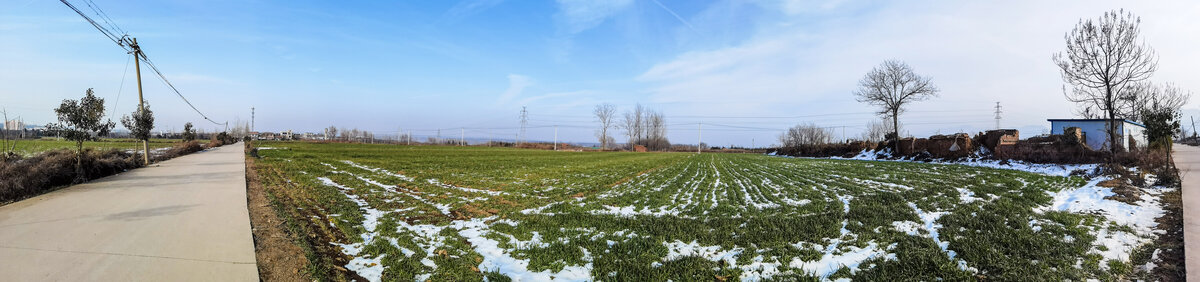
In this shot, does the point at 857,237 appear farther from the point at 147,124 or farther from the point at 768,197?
the point at 147,124

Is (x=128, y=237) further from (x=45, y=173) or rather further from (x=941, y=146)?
(x=941, y=146)

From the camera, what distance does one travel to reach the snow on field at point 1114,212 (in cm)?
523

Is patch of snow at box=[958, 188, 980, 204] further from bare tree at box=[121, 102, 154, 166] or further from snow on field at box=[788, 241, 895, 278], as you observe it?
bare tree at box=[121, 102, 154, 166]

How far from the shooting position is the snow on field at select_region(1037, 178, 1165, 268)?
5234 millimetres

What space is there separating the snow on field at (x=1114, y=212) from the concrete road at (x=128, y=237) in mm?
9904

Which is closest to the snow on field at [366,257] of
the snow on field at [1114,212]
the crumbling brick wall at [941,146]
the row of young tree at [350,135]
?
the snow on field at [1114,212]

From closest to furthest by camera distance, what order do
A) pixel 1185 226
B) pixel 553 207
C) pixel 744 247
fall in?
pixel 744 247
pixel 1185 226
pixel 553 207

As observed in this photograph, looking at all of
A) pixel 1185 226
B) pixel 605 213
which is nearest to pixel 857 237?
pixel 605 213

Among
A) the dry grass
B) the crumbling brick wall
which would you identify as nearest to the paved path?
the crumbling brick wall

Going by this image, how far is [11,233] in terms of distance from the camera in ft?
19.4

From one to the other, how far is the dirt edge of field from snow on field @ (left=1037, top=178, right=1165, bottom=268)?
8842mm

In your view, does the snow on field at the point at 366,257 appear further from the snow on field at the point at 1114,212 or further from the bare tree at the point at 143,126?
the bare tree at the point at 143,126

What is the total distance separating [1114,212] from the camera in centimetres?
721

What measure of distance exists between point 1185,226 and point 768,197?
237 inches
